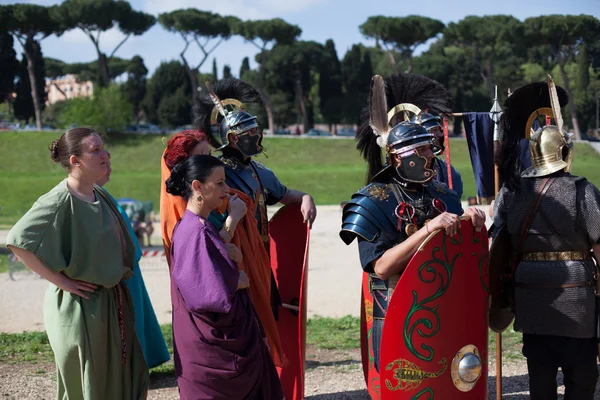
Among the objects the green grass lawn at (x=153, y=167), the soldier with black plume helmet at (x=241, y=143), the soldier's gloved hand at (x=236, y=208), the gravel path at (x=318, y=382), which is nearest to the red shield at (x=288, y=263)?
the soldier with black plume helmet at (x=241, y=143)

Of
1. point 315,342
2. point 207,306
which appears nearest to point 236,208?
point 207,306

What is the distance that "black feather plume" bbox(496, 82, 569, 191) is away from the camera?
3.96 metres

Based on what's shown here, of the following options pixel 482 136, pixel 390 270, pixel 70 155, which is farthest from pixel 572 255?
pixel 70 155

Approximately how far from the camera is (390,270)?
3.22 metres

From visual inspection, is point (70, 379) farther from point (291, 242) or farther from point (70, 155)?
point (291, 242)

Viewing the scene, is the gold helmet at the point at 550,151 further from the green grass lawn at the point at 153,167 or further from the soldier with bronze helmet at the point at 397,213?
the green grass lawn at the point at 153,167

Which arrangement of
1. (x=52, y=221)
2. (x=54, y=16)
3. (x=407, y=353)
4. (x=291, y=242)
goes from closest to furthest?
(x=407, y=353), (x=52, y=221), (x=291, y=242), (x=54, y=16)

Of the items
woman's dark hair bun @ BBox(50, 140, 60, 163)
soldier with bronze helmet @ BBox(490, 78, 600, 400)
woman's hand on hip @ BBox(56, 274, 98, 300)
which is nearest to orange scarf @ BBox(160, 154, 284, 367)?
woman's hand on hip @ BBox(56, 274, 98, 300)

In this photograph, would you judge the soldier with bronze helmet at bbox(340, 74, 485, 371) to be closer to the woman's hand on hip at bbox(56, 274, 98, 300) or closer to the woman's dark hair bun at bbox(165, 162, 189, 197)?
the woman's dark hair bun at bbox(165, 162, 189, 197)

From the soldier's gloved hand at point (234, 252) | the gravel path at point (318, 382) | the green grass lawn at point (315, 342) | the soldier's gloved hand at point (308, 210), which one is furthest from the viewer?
the green grass lawn at point (315, 342)

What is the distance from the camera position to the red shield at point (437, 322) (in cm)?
313

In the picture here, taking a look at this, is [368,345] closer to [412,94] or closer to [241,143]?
[241,143]

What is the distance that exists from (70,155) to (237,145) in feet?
3.72

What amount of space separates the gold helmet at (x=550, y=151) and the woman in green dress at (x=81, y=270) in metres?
2.09
